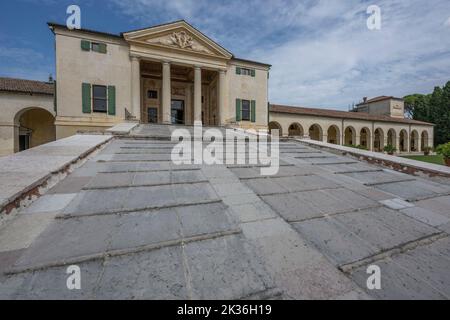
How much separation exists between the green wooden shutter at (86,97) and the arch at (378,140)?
1376 inches

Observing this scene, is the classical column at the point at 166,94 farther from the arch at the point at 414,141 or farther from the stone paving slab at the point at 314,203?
the arch at the point at 414,141

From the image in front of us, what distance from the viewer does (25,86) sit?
1753 cm

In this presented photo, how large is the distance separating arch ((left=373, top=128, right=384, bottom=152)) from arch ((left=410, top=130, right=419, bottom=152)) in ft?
23.1

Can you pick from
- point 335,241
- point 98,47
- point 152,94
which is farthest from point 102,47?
point 335,241

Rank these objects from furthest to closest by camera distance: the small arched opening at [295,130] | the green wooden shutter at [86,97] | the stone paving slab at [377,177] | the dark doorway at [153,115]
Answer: the small arched opening at [295,130] < the dark doorway at [153,115] < the green wooden shutter at [86,97] < the stone paving slab at [377,177]

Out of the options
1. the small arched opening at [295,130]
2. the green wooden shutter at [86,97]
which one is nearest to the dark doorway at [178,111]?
the green wooden shutter at [86,97]

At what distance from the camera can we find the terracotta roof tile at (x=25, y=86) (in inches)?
642

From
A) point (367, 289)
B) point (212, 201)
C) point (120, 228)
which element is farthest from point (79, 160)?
point (367, 289)

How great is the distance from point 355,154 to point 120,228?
6.31 metres

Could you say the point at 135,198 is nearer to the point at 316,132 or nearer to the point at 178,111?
the point at 178,111

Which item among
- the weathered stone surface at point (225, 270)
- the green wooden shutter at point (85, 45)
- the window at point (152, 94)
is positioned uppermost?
the green wooden shutter at point (85, 45)

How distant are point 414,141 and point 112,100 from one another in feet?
147

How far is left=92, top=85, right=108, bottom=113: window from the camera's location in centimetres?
1301
